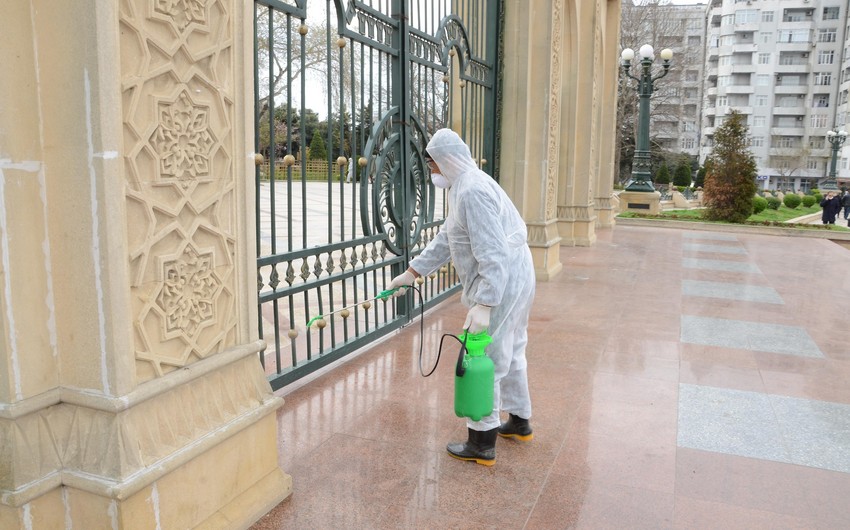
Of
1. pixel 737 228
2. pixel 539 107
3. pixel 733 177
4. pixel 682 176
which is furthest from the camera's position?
pixel 682 176

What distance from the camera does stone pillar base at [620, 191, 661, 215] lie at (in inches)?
797

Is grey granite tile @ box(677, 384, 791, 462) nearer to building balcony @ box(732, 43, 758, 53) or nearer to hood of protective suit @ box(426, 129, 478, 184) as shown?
hood of protective suit @ box(426, 129, 478, 184)

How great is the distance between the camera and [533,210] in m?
8.79

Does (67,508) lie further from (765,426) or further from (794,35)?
(794,35)

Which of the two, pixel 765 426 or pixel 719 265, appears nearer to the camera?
pixel 765 426

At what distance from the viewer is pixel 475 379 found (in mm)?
3244

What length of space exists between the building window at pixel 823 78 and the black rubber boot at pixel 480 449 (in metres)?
69.4

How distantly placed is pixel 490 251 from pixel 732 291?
627 centimetres

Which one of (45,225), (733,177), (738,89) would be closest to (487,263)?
(45,225)

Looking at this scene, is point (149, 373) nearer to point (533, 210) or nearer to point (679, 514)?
point (679, 514)

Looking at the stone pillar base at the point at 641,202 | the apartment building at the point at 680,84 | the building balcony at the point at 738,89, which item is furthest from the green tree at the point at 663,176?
the building balcony at the point at 738,89

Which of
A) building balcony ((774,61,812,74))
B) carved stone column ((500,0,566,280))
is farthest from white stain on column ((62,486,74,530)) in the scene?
building balcony ((774,61,812,74))

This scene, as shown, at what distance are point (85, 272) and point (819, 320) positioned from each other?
7.06 meters

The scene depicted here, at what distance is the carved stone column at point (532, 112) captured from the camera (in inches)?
325
